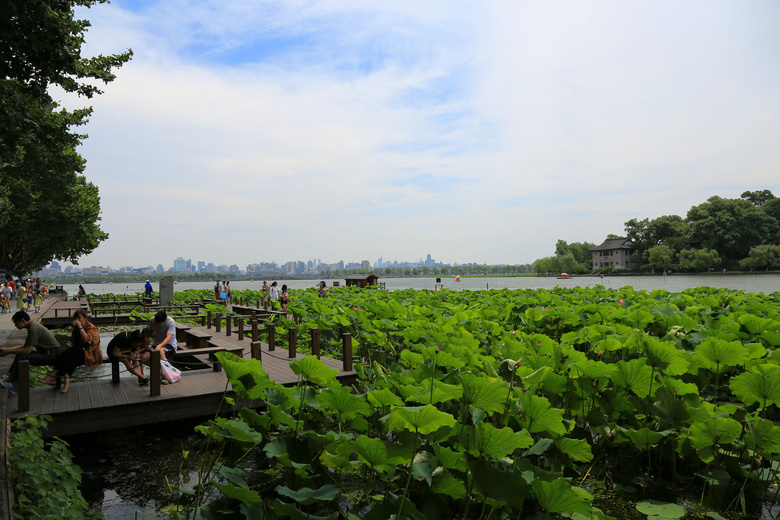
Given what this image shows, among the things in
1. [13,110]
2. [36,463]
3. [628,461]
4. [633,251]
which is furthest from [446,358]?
[633,251]

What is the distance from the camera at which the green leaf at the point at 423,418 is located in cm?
205

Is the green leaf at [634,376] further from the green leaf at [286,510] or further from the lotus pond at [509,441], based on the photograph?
the green leaf at [286,510]

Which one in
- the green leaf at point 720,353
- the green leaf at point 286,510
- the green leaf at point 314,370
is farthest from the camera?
the green leaf at point 720,353

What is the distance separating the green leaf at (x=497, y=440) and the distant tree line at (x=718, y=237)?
77.5 metres

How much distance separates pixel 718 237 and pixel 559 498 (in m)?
82.0

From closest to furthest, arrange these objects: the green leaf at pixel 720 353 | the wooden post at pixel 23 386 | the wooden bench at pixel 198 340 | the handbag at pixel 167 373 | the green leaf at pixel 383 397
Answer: the green leaf at pixel 383 397, the green leaf at pixel 720 353, the wooden post at pixel 23 386, the handbag at pixel 167 373, the wooden bench at pixel 198 340

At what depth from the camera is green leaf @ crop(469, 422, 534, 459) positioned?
2070 mm

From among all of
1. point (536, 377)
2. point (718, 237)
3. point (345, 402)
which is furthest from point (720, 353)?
point (718, 237)

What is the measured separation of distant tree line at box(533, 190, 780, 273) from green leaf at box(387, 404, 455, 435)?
77748mm

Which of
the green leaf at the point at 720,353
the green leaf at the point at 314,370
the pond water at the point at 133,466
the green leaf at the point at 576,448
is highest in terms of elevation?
the green leaf at the point at 314,370

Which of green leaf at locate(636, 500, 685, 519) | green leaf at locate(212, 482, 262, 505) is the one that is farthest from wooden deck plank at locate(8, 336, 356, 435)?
green leaf at locate(636, 500, 685, 519)

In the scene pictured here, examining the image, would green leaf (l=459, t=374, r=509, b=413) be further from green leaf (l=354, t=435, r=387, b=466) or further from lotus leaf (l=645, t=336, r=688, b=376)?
lotus leaf (l=645, t=336, r=688, b=376)

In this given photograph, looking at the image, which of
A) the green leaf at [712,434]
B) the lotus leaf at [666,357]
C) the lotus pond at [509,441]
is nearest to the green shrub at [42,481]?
the lotus pond at [509,441]

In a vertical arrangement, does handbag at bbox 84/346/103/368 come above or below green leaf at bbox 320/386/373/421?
below
